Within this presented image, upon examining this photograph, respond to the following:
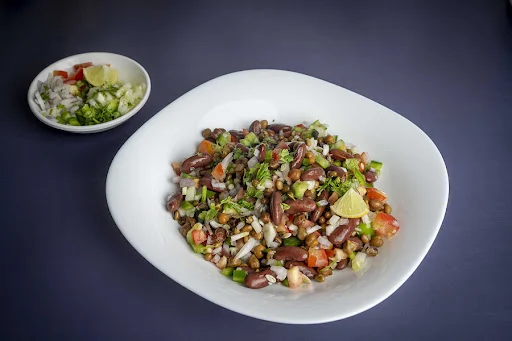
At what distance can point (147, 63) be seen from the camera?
2850mm

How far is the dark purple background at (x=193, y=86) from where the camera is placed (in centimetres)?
181

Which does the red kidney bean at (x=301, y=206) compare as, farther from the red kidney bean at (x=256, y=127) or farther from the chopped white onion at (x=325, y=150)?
the red kidney bean at (x=256, y=127)

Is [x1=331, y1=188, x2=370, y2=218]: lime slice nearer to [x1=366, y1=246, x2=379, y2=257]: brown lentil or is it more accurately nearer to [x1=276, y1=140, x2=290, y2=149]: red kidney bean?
[x1=366, y1=246, x2=379, y2=257]: brown lentil

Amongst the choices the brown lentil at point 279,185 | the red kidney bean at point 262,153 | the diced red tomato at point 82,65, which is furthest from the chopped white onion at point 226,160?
the diced red tomato at point 82,65

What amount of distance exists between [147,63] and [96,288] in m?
1.29

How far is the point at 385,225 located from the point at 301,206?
0.28 meters

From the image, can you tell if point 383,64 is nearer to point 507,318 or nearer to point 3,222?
point 507,318

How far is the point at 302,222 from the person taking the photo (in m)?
1.86

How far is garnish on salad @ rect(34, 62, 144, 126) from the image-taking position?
95.6 inches

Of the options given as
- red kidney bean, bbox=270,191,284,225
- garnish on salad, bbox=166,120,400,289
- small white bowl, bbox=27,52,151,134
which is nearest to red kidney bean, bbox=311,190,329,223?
garnish on salad, bbox=166,120,400,289

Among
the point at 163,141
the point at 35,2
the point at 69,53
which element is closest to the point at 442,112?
the point at 163,141

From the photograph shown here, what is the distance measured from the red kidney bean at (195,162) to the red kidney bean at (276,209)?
1.16 ft

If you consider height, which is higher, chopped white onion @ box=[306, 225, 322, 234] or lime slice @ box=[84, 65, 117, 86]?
chopped white onion @ box=[306, 225, 322, 234]

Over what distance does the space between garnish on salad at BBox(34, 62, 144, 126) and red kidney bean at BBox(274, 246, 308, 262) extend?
39.1 inches
